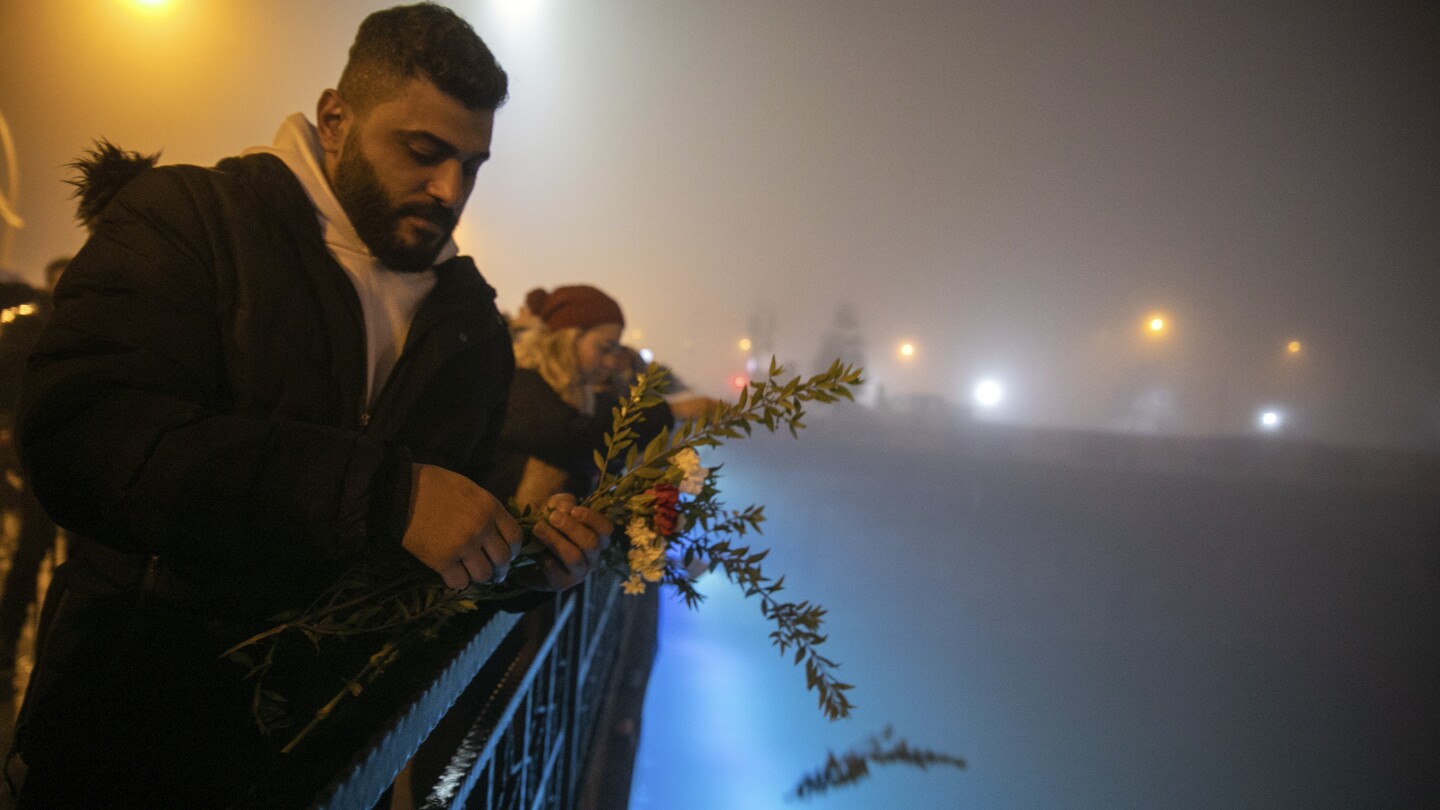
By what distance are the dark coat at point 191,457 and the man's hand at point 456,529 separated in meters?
0.03

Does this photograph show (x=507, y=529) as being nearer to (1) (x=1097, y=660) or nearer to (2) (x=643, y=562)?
(2) (x=643, y=562)

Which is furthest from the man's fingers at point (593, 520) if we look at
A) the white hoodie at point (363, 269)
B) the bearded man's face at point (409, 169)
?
the bearded man's face at point (409, 169)

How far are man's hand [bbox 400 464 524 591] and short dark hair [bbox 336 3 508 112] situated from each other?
2.94 feet

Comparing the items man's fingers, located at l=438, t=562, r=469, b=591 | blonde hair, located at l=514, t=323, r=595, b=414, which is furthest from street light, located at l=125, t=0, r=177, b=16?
man's fingers, located at l=438, t=562, r=469, b=591

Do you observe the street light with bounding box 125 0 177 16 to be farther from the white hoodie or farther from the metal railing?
the metal railing

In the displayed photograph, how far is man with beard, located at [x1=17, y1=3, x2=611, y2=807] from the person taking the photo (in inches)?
33.6

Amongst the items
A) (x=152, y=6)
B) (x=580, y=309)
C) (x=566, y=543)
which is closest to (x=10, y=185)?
(x=152, y=6)

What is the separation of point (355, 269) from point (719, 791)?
35.8 ft

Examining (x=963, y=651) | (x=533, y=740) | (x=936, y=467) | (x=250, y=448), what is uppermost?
(x=936, y=467)

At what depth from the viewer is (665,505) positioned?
1273 mm

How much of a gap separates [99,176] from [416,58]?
668 mm

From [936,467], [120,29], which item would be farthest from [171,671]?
[936,467]

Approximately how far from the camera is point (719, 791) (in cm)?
995

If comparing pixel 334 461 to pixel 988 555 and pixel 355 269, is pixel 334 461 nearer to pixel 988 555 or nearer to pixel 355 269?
pixel 355 269
